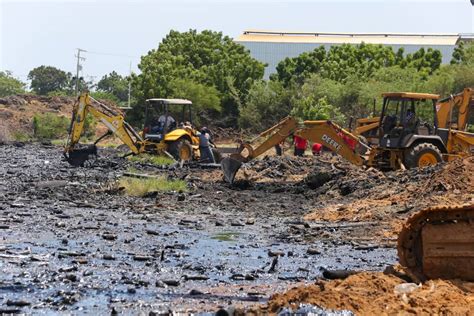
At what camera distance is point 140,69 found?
62.6 meters

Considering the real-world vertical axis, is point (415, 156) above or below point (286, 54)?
below

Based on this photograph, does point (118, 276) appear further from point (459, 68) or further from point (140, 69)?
point (140, 69)

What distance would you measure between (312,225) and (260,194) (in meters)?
6.77

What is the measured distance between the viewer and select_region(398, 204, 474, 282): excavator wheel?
9594 mm

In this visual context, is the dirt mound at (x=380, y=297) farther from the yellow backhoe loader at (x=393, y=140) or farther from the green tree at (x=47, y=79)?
the green tree at (x=47, y=79)

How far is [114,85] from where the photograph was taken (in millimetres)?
113938

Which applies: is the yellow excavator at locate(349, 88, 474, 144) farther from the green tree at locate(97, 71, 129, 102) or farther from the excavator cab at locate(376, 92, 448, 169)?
the green tree at locate(97, 71, 129, 102)

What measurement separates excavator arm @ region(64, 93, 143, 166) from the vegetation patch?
739cm

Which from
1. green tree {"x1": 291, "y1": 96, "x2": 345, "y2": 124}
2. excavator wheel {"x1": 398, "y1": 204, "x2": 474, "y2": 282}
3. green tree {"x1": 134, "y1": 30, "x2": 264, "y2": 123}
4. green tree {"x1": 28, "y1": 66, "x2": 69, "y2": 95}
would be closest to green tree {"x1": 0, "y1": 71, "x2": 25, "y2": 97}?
green tree {"x1": 28, "y1": 66, "x2": 69, "y2": 95}

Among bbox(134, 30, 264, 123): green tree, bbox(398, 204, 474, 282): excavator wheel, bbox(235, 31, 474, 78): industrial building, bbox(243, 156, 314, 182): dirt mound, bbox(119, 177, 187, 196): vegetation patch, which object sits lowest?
bbox(119, 177, 187, 196): vegetation patch

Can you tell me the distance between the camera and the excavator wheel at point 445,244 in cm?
959

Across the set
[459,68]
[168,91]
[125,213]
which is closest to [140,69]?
[168,91]

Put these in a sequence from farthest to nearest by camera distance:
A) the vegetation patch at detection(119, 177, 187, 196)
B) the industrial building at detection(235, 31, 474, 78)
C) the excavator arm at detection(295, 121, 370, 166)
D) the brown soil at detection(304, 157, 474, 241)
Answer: the industrial building at detection(235, 31, 474, 78), the excavator arm at detection(295, 121, 370, 166), the vegetation patch at detection(119, 177, 187, 196), the brown soil at detection(304, 157, 474, 241)

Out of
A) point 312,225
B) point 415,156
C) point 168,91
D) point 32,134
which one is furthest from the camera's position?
point 32,134
